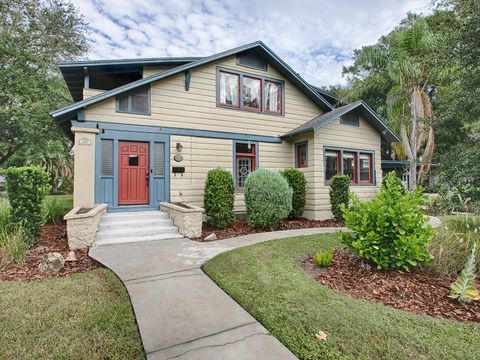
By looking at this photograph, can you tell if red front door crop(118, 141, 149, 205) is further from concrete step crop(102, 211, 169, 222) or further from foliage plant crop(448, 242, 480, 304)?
foliage plant crop(448, 242, 480, 304)

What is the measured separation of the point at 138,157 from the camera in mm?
7840

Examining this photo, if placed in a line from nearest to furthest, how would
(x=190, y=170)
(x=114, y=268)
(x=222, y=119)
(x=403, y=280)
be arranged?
(x=403, y=280) < (x=114, y=268) < (x=190, y=170) < (x=222, y=119)

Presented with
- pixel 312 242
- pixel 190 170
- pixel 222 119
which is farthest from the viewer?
pixel 222 119

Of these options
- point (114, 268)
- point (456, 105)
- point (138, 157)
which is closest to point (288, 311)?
point (114, 268)

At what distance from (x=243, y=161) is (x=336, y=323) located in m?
7.37

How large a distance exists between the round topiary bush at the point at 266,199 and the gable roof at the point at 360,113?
269 centimetres

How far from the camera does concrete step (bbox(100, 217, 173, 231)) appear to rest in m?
6.39

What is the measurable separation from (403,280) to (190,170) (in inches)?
255

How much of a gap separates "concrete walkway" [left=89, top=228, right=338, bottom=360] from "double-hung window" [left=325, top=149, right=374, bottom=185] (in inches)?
253

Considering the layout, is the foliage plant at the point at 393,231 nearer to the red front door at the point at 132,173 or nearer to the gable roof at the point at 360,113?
the gable roof at the point at 360,113

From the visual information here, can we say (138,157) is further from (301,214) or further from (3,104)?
(3,104)

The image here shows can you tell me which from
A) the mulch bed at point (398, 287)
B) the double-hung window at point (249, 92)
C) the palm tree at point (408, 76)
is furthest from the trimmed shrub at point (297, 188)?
the palm tree at point (408, 76)

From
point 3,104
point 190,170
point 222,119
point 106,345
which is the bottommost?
point 106,345

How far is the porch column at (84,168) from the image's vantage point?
23.1ft
